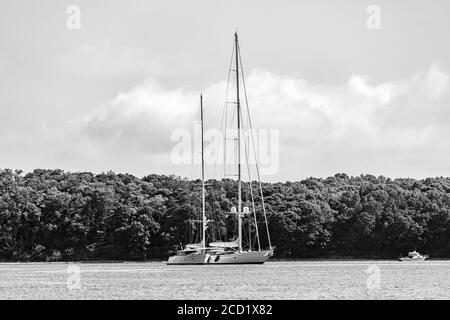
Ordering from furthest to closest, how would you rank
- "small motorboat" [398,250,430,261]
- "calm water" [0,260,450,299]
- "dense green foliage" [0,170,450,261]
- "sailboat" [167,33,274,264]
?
"dense green foliage" [0,170,450,261]
"small motorboat" [398,250,430,261]
"sailboat" [167,33,274,264]
"calm water" [0,260,450,299]

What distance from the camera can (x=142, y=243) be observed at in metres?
137

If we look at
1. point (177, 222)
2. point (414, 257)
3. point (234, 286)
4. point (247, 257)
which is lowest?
point (234, 286)

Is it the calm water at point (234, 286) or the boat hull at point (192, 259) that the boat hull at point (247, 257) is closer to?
the boat hull at point (192, 259)

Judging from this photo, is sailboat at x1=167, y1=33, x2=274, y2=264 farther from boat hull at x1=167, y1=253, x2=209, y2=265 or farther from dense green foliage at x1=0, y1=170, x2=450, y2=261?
dense green foliage at x1=0, y1=170, x2=450, y2=261

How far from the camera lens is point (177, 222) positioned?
138500mm

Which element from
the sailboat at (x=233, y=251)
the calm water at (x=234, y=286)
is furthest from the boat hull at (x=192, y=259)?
the calm water at (x=234, y=286)

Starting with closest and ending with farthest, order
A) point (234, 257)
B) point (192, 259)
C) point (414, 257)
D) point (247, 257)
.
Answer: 1. point (247, 257)
2. point (234, 257)
3. point (192, 259)
4. point (414, 257)

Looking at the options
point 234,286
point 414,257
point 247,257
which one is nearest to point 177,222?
point 247,257

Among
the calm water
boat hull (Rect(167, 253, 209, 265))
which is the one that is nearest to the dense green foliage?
boat hull (Rect(167, 253, 209, 265))

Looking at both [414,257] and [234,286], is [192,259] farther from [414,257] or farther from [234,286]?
[234,286]

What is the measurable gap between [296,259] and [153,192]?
86.4ft

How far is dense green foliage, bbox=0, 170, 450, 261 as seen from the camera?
453 feet
